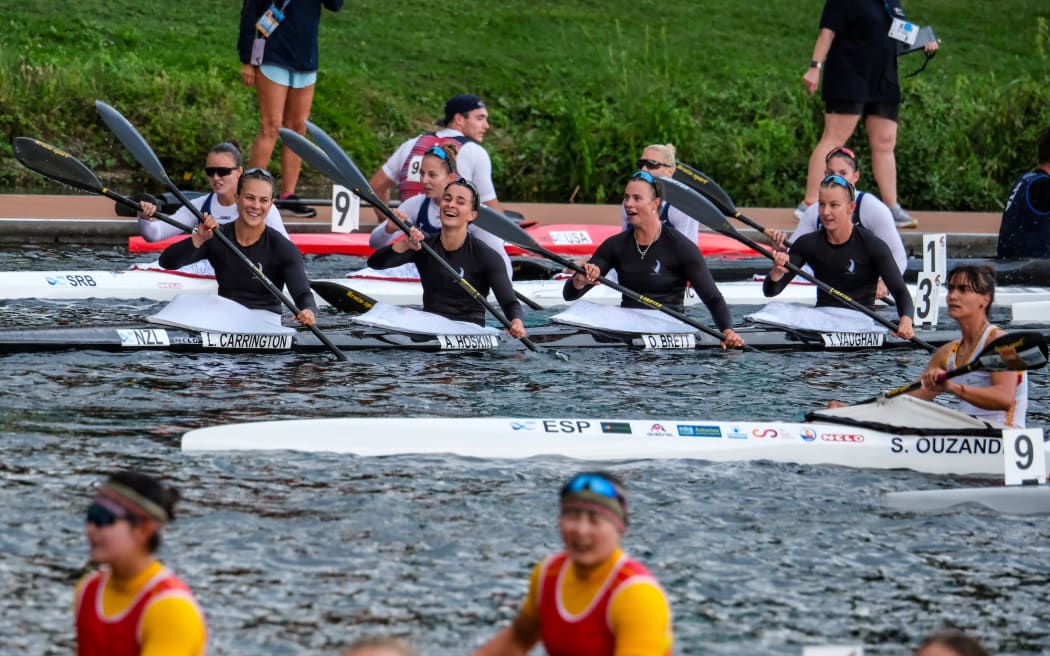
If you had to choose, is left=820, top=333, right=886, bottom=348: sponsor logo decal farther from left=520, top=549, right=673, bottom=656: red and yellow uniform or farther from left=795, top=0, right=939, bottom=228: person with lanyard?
left=520, top=549, right=673, bottom=656: red and yellow uniform

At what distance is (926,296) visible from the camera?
37.0 feet

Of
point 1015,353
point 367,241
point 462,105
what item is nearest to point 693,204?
point 462,105

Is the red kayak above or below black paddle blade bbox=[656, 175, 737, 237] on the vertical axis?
below

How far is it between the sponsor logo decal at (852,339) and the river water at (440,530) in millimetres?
1462

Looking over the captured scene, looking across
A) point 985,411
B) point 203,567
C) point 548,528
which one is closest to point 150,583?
point 203,567

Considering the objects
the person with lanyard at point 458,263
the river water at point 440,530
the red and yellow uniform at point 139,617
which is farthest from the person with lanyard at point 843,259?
the red and yellow uniform at point 139,617

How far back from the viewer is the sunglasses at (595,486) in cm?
457

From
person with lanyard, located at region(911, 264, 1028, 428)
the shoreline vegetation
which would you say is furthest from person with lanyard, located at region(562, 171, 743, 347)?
the shoreline vegetation

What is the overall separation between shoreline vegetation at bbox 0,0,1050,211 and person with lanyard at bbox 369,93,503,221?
18.1 ft

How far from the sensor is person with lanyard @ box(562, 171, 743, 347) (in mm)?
10477

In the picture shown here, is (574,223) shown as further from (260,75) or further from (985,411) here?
(985,411)

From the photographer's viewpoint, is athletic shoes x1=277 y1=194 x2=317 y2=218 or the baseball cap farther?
athletic shoes x1=277 y1=194 x2=317 y2=218

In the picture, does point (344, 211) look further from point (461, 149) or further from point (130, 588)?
point (130, 588)

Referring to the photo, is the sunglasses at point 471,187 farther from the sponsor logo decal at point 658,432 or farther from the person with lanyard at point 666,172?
the sponsor logo decal at point 658,432
